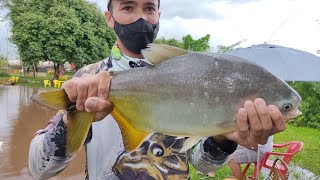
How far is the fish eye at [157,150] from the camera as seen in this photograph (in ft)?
7.73

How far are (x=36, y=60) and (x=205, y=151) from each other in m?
32.3

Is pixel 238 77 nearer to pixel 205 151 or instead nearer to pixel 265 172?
pixel 205 151

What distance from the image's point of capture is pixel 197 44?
36.4 m

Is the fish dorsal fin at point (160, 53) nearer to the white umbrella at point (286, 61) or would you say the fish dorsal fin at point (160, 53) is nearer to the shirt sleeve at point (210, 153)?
the shirt sleeve at point (210, 153)

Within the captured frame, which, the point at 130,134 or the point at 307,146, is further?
the point at 307,146

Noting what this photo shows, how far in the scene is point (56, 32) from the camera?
105 ft

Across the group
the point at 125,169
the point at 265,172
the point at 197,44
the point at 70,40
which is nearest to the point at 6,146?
the point at 265,172

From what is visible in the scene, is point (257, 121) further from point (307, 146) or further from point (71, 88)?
point (307, 146)

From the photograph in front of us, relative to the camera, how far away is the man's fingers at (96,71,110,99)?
1.91m

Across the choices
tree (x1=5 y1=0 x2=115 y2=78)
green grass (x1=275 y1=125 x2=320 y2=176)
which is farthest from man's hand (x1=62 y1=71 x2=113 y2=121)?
tree (x1=5 y1=0 x2=115 y2=78)

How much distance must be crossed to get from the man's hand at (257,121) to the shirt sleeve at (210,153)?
342 millimetres

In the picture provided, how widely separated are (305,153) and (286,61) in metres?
2.96

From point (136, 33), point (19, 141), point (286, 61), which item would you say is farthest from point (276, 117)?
point (19, 141)

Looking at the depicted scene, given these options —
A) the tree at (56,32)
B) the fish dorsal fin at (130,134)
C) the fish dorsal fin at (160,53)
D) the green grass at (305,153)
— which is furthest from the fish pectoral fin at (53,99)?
the tree at (56,32)
